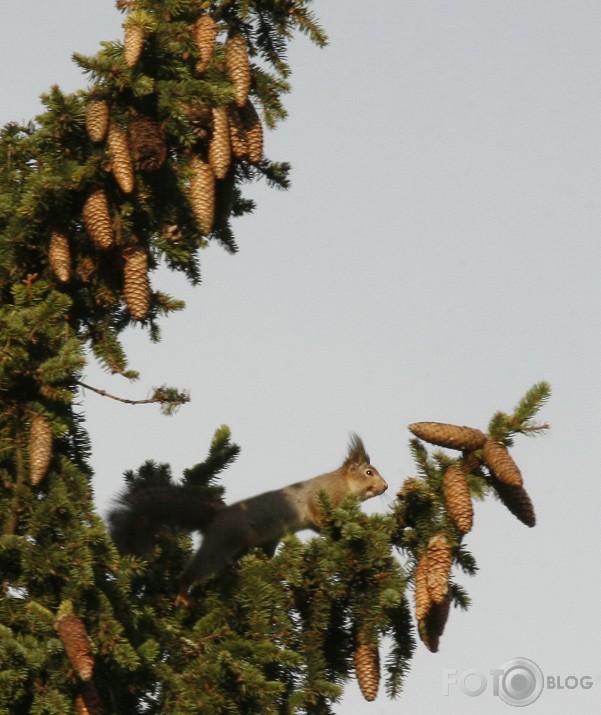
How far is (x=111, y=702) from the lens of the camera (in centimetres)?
400

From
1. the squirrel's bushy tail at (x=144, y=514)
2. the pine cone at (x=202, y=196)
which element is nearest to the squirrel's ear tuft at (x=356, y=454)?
the squirrel's bushy tail at (x=144, y=514)

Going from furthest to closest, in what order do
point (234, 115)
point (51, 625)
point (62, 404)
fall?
1. point (234, 115)
2. point (62, 404)
3. point (51, 625)

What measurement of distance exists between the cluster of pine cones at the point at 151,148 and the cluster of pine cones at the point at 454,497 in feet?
Result: 3.84

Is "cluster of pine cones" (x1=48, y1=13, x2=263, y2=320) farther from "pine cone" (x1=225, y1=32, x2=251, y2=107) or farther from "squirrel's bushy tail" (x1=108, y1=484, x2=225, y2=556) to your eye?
"squirrel's bushy tail" (x1=108, y1=484, x2=225, y2=556)

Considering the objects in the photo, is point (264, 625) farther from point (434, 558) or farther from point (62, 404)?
point (62, 404)

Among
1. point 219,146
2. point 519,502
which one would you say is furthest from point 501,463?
point 219,146

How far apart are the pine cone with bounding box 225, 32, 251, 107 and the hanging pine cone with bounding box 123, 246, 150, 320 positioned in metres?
0.79

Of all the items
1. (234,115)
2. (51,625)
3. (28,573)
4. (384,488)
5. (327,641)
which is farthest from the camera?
(384,488)

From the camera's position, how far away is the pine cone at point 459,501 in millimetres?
3727

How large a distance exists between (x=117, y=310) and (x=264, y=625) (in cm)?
135

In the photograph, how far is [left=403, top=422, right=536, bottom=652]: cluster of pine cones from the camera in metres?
3.71

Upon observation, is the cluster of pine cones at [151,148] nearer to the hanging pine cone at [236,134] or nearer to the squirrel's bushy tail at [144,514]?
the hanging pine cone at [236,134]

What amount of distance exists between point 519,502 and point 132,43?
1928mm

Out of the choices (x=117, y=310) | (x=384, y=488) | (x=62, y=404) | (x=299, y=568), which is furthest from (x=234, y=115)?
(x=384, y=488)
